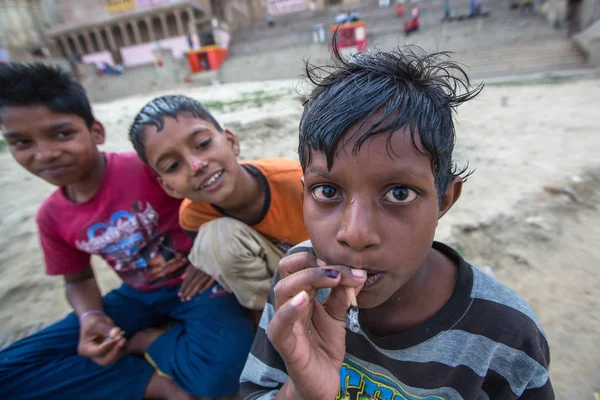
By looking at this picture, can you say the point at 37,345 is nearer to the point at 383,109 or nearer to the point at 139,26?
the point at 383,109

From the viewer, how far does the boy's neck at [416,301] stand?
908 mm

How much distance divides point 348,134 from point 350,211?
7.1 inches

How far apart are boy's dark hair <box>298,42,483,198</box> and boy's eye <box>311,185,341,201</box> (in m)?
0.07

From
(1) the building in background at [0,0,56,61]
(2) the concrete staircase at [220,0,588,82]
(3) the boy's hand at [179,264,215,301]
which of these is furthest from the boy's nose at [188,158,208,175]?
(1) the building in background at [0,0,56,61]

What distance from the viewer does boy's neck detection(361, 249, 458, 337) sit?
0.91 metres

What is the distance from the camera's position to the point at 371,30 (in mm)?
21422

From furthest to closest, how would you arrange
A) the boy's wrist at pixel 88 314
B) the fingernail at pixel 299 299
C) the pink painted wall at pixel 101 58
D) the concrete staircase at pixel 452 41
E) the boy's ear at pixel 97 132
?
1. the pink painted wall at pixel 101 58
2. the concrete staircase at pixel 452 41
3. the boy's ear at pixel 97 132
4. the boy's wrist at pixel 88 314
5. the fingernail at pixel 299 299

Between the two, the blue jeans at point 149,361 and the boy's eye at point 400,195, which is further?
the blue jeans at point 149,361

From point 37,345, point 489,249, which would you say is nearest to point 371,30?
point 489,249

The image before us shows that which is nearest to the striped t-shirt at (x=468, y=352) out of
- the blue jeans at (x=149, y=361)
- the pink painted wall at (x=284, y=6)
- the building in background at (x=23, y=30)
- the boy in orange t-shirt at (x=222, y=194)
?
the boy in orange t-shirt at (x=222, y=194)

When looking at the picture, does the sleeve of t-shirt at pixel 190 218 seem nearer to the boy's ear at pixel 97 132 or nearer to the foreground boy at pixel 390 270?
the boy's ear at pixel 97 132

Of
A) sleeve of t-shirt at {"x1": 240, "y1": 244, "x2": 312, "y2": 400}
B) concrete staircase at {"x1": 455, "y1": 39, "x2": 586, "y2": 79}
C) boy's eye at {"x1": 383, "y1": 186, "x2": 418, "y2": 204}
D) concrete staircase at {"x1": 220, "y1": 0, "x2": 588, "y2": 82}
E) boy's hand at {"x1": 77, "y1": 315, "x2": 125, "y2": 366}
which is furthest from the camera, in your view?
concrete staircase at {"x1": 220, "y1": 0, "x2": 588, "y2": 82}

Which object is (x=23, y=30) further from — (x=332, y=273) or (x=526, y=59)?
(x=332, y=273)

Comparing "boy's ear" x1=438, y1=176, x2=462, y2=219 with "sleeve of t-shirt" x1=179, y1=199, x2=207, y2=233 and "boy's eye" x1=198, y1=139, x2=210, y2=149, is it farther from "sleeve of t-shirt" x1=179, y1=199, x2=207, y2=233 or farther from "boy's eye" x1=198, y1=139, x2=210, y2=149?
"sleeve of t-shirt" x1=179, y1=199, x2=207, y2=233
